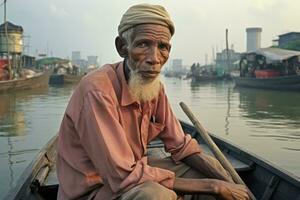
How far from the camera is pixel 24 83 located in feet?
80.7

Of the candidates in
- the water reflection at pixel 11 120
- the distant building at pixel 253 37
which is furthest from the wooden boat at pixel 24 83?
the distant building at pixel 253 37

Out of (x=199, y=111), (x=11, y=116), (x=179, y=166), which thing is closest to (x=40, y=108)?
(x=11, y=116)

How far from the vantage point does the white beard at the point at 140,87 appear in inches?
81.6

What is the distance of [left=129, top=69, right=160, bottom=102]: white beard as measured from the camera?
207 cm

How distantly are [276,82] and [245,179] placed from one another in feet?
68.3

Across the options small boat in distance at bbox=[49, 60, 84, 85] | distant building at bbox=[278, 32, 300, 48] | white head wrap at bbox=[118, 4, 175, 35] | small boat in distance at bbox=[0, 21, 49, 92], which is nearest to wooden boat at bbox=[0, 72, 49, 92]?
small boat in distance at bbox=[0, 21, 49, 92]

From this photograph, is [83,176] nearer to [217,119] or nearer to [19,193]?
[19,193]

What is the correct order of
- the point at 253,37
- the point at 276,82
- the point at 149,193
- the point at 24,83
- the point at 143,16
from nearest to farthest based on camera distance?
1. the point at 149,193
2. the point at 143,16
3. the point at 276,82
4. the point at 24,83
5. the point at 253,37

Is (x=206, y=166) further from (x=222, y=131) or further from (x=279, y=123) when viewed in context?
(x=279, y=123)

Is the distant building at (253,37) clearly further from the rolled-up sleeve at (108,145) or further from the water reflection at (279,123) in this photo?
the rolled-up sleeve at (108,145)

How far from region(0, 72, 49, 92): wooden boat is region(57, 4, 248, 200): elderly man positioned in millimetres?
20036

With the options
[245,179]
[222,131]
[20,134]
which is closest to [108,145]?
[245,179]

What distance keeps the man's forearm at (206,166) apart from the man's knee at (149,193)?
59 centimetres

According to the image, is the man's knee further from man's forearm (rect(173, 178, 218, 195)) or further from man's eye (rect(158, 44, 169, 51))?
man's eye (rect(158, 44, 169, 51))
